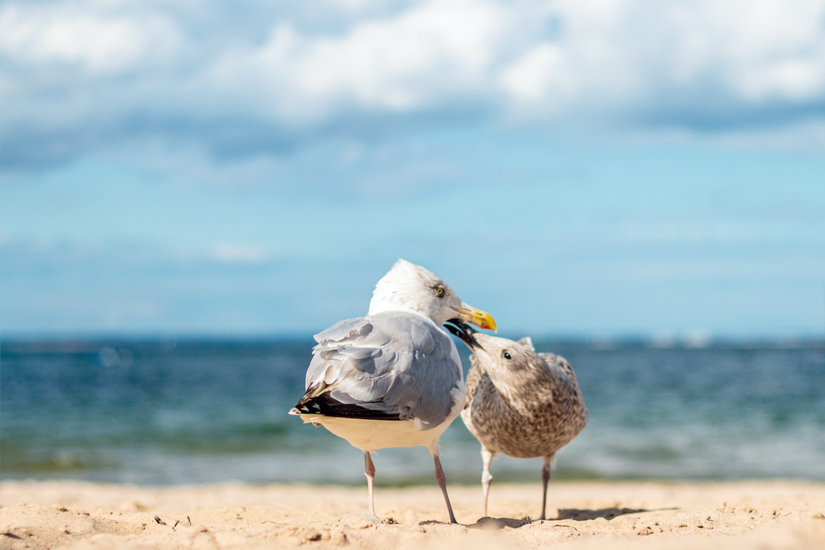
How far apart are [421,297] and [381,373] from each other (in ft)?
3.58

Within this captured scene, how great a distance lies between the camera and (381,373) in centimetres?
378

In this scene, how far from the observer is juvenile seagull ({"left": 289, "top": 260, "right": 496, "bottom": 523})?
3.67 m

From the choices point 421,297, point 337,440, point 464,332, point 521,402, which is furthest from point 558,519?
point 337,440

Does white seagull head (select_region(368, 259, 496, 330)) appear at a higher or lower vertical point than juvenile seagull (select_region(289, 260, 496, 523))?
higher

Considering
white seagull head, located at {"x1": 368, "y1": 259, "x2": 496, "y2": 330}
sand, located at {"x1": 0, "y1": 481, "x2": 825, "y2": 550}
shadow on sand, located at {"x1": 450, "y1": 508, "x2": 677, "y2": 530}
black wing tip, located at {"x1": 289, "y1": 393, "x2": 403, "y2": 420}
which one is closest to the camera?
sand, located at {"x1": 0, "y1": 481, "x2": 825, "y2": 550}

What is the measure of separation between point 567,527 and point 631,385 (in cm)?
2365

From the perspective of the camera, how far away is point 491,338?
5.01m

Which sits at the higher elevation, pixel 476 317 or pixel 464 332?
pixel 476 317

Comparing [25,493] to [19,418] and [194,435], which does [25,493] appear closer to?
[194,435]

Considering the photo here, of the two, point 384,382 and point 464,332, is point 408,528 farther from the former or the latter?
point 464,332

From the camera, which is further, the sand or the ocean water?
the ocean water

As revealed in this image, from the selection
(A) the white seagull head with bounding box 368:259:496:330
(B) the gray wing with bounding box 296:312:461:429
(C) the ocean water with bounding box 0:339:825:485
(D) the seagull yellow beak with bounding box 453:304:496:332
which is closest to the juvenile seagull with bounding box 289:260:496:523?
(B) the gray wing with bounding box 296:312:461:429

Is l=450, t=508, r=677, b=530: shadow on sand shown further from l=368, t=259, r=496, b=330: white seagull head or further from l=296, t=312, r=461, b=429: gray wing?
l=368, t=259, r=496, b=330: white seagull head

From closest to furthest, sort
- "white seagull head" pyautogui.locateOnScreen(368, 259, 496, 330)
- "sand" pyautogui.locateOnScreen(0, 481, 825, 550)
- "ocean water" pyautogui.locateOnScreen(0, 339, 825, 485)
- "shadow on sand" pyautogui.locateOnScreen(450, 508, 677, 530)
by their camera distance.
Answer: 1. "sand" pyautogui.locateOnScreen(0, 481, 825, 550)
2. "shadow on sand" pyautogui.locateOnScreen(450, 508, 677, 530)
3. "white seagull head" pyautogui.locateOnScreen(368, 259, 496, 330)
4. "ocean water" pyautogui.locateOnScreen(0, 339, 825, 485)
